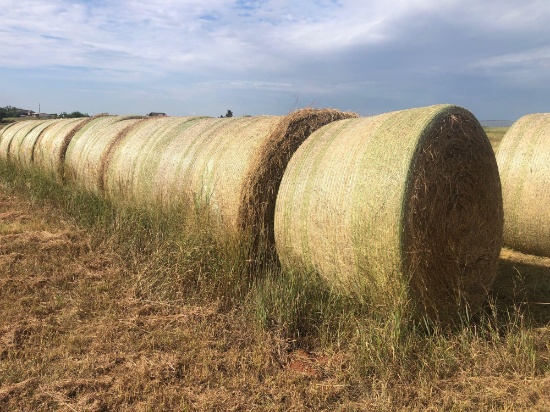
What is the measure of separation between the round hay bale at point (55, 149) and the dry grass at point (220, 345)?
17.4 ft

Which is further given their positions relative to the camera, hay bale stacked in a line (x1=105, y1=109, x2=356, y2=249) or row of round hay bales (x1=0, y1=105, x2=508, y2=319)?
hay bale stacked in a line (x1=105, y1=109, x2=356, y2=249)

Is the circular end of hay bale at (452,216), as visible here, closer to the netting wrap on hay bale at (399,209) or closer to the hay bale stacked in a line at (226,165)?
the netting wrap on hay bale at (399,209)

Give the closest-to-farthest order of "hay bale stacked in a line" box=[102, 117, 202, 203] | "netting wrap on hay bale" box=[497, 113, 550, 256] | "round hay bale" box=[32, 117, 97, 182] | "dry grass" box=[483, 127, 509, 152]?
"netting wrap on hay bale" box=[497, 113, 550, 256] < "hay bale stacked in a line" box=[102, 117, 202, 203] < "round hay bale" box=[32, 117, 97, 182] < "dry grass" box=[483, 127, 509, 152]

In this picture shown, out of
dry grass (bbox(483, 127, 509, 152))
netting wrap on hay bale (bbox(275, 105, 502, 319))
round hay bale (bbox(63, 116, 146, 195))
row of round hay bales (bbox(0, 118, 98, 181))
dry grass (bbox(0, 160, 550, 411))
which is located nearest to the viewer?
dry grass (bbox(0, 160, 550, 411))

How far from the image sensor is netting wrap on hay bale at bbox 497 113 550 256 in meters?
6.36

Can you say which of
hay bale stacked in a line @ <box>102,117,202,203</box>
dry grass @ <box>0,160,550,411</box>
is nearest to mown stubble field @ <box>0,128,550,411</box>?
dry grass @ <box>0,160,550,411</box>

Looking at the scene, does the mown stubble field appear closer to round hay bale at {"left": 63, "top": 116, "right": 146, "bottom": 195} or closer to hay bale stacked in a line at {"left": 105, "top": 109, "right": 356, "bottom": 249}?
hay bale stacked in a line at {"left": 105, "top": 109, "right": 356, "bottom": 249}

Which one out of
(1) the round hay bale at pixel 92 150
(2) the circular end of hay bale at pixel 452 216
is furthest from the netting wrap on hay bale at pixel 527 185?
(1) the round hay bale at pixel 92 150

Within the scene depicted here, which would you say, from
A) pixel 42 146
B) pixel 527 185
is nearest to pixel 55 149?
pixel 42 146

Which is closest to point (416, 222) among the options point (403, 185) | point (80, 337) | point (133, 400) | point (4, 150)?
point (403, 185)

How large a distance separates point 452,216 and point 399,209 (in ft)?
2.94

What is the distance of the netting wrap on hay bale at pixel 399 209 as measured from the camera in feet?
11.9

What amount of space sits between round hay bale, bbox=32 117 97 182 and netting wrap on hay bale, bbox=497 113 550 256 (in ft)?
27.2

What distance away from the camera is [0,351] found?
3479mm
